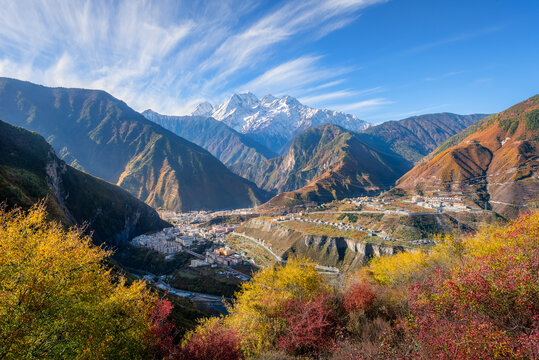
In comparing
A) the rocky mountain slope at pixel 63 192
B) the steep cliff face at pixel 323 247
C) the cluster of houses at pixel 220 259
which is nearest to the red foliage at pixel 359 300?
the steep cliff face at pixel 323 247

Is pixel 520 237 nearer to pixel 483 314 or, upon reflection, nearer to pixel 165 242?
pixel 483 314

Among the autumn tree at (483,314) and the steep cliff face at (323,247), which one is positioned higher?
the autumn tree at (483,314)

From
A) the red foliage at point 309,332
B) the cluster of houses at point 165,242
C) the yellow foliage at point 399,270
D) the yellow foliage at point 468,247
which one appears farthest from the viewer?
the cluster of houses at point 165,242

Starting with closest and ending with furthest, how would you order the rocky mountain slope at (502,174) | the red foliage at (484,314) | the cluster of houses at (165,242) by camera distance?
the red foliage at (484,314)
the cluster of houses at (165,242)
the rocky mountain slope at (502,174)

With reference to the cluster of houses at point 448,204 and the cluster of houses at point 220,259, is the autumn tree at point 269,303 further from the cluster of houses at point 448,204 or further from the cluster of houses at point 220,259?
the cluster of houses at point 448,204

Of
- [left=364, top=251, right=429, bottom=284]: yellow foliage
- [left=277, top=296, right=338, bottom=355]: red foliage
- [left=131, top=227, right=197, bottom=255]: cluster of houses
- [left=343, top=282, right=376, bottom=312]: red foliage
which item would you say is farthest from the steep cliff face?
[left=277, top=296, right=338, bottom=355]: red foliage

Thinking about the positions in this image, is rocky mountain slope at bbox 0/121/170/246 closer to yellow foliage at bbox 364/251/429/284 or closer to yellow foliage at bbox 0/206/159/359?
yellow foliage at bbox 0/206/159/359

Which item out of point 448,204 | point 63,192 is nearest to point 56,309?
point 63,192

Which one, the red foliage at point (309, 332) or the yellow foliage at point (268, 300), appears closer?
the red foliage at point (309, 332)
